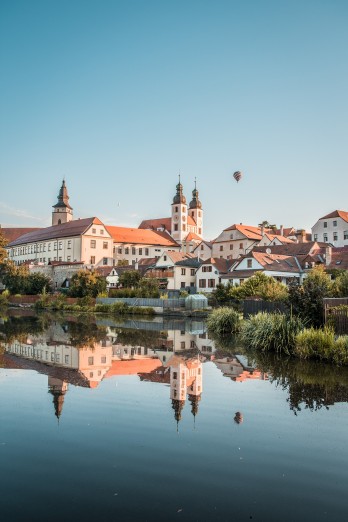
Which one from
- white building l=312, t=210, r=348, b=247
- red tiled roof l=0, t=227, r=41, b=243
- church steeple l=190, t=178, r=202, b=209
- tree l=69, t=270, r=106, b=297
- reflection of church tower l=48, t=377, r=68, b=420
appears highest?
church steeple l=190, t=178, r=202, b=209

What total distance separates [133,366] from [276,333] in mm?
7046

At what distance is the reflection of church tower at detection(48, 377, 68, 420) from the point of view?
1014 cm

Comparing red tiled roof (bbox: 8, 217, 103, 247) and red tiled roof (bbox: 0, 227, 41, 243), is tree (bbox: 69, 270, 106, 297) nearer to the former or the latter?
red tiled roof (bbox: 8, 217, 103, 247)

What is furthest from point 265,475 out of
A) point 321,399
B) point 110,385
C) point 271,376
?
point 271,376

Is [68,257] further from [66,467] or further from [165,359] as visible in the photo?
[66,467]

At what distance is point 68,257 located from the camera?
96000mm

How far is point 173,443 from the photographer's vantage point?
797cm

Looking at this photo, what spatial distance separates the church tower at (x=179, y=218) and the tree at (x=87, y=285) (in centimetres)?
5818

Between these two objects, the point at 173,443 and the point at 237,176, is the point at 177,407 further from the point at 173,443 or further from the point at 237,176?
the point at 237,176

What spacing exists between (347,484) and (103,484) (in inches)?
132

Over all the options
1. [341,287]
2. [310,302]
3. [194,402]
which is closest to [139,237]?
[341,287]

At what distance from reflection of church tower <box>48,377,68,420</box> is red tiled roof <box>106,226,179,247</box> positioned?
9284 centimetres

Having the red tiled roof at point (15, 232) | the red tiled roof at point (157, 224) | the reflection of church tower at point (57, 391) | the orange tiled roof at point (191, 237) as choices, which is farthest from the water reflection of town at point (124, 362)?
the red tiled roof at point (15, 232)

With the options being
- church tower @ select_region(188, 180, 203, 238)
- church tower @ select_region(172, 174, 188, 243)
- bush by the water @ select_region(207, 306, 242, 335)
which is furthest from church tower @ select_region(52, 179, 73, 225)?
bush by the water @ select_region(207, 306, 242, 335)
